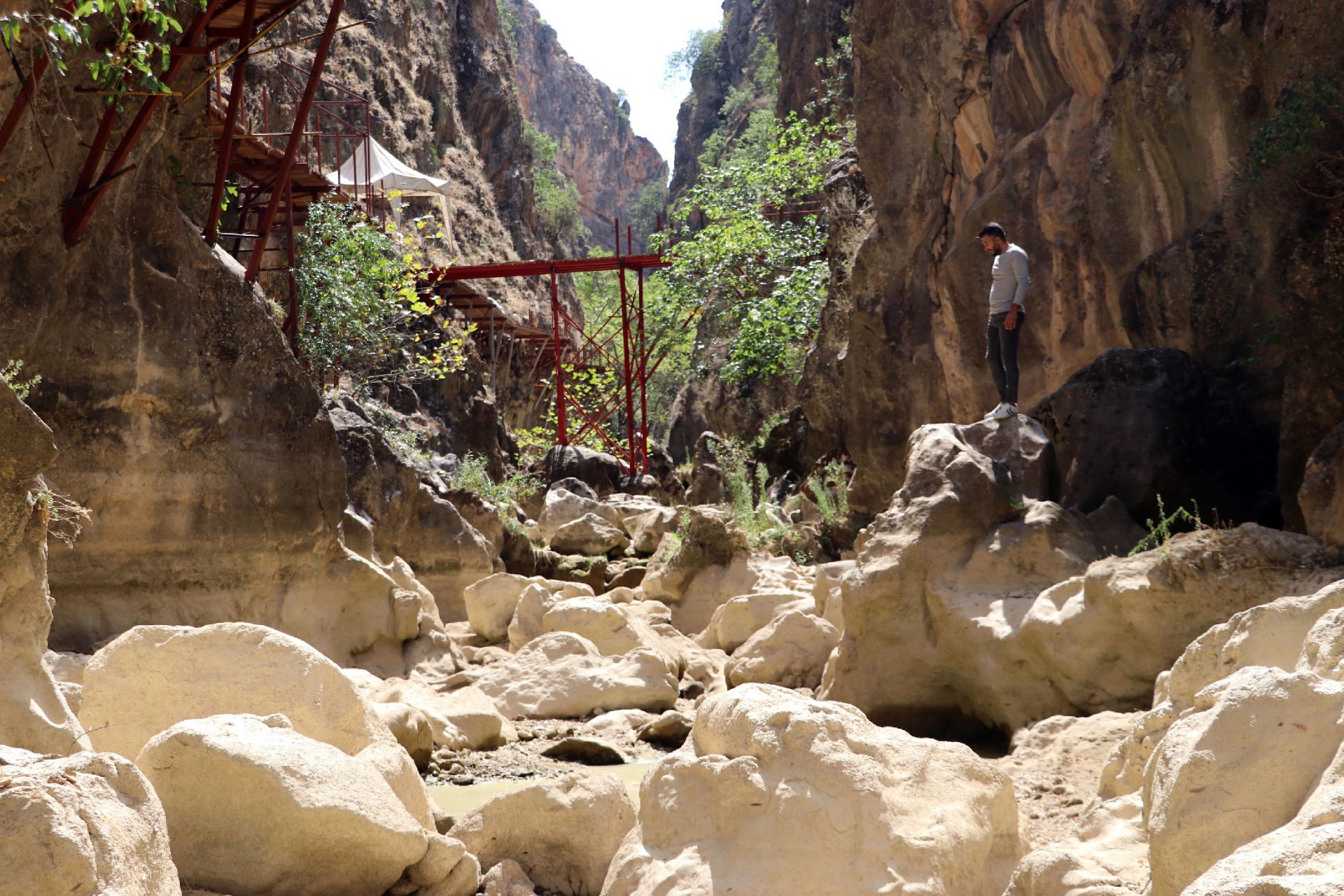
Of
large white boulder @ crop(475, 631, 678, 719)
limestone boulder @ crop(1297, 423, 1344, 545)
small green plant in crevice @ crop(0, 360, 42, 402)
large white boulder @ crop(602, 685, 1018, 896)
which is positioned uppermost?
small green plant in crevice @ crop(0, 360, 42, 402)

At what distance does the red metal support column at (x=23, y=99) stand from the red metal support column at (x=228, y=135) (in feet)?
7.10

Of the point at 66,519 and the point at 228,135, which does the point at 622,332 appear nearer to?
the point at 228,135

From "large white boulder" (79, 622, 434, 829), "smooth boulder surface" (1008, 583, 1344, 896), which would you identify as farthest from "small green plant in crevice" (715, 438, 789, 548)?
"smooth boulder surface" (1008, 583, 1344, 896)

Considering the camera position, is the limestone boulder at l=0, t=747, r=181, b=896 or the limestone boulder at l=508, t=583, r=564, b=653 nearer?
the limestone boulder at l=0, t=747, r=181, b=896

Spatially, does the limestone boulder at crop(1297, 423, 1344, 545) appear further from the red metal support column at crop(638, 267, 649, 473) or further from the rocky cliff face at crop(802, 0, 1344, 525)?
the red metal support column at crop(638, 267, 649, 473)

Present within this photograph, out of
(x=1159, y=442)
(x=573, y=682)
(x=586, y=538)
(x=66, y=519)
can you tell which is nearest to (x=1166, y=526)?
(x=1159, y=442)

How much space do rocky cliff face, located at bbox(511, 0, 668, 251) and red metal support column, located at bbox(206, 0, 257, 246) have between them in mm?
64885

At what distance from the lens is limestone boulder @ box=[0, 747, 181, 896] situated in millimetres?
2600

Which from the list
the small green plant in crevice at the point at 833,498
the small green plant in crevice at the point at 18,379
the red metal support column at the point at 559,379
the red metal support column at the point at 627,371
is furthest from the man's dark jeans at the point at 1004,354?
the red metal support column at the point at 559,379

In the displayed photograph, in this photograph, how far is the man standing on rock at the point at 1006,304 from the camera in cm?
843

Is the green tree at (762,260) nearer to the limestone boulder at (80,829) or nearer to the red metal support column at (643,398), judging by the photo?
the red metal support column at (643,398)

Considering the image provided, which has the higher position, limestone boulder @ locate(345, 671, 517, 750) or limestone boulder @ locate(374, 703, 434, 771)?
limestone boulder @ locate(374, 703, 434, 771)

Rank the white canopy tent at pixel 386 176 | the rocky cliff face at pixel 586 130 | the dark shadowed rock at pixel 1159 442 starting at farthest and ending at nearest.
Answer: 1. the rocky cliff face at pixel 586 130
2. the white canopy tent at pixel 386 176
3. the dark shadowed rock at pixel 1159 442

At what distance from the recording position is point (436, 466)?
1798cm
